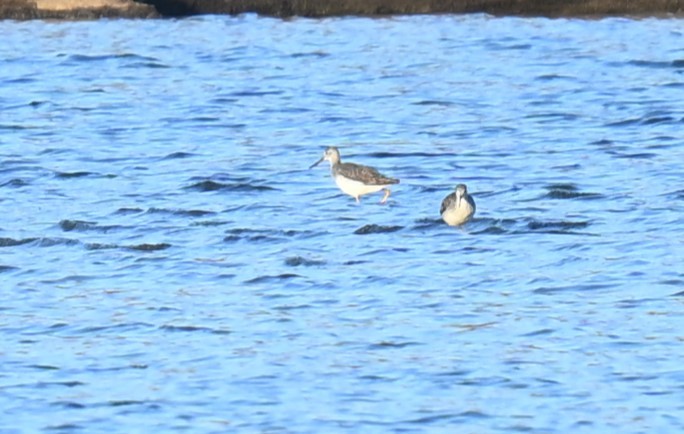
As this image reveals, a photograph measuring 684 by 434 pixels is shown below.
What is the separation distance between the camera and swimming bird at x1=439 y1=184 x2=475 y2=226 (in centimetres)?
1667

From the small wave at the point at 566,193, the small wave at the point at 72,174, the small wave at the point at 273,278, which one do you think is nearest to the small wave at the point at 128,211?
the small wave at the point at 72,174

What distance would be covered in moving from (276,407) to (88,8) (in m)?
26.0

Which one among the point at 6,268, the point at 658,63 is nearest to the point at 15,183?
the point at 6,268

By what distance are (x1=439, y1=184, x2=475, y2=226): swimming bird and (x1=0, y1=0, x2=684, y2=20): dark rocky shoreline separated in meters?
20.0

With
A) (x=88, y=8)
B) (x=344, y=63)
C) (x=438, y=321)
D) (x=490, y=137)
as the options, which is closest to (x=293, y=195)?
(x=490, y=137)

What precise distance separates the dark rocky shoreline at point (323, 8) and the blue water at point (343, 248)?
376 centimetres

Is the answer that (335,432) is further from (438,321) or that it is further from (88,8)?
(88,8)

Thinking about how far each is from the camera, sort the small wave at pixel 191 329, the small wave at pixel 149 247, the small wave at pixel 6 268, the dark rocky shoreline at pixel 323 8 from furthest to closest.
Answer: the dark rocky shoreline at pixel 323 8 < the small wave at pixel 149 247 < the small wave at pixel 6 268 < the small wave at pixel 191 329

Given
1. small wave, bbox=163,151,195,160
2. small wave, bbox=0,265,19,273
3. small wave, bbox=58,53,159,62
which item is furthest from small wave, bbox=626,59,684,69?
small wave, bbox=0,265,19,273

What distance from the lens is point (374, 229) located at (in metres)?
17.2

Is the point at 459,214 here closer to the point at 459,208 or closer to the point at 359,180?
the point at 459,208

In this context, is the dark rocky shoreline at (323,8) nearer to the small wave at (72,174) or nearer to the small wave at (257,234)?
the small wave at (72,174)

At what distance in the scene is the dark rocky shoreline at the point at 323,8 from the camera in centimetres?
3600

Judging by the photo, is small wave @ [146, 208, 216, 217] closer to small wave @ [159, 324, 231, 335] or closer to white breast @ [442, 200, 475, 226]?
white breast @ [442, 200, 475, 226]
